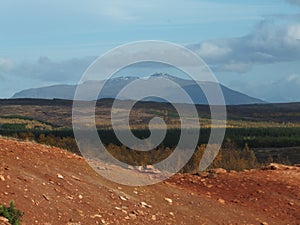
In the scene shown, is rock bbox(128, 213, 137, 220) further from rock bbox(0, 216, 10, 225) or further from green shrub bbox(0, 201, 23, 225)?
rock bbox(0, 216, 10, 225)

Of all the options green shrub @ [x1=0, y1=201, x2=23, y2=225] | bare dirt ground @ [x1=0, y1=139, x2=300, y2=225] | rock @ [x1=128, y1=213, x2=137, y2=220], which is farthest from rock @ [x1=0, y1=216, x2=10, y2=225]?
rock @ [x1=128, y1=213, x2=137, y2=220]

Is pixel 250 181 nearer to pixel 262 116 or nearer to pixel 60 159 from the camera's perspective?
pixel 60 159

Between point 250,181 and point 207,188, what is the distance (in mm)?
1328

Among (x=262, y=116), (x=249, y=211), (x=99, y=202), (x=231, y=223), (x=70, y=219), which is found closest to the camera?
(x=70, y=219)

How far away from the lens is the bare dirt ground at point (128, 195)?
11453mm

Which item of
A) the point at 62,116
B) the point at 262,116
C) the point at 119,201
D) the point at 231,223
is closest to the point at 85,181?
the point at 119,201

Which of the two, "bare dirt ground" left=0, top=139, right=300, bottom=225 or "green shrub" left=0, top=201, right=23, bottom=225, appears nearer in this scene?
"green shrub" left=0, top=201, right=23, bottom=225

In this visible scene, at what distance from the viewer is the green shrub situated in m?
10.1

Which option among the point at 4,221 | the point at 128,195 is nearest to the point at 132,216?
the point at 128,195

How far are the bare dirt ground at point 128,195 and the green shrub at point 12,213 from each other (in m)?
0.16

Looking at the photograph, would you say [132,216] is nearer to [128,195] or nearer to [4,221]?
[128,195]

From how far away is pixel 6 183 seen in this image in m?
11.6

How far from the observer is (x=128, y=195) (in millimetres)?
13234

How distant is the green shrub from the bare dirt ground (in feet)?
0.54
